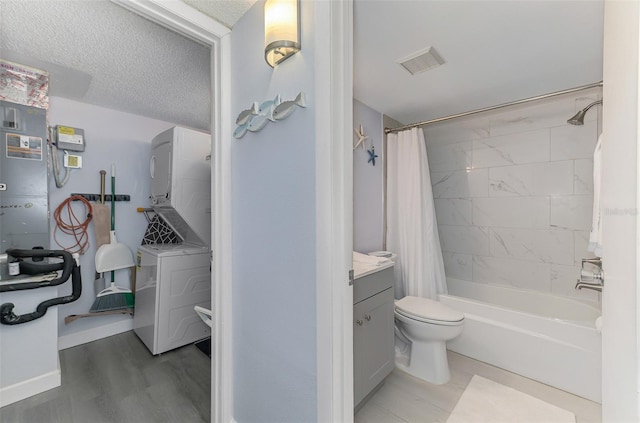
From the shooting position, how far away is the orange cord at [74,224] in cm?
221

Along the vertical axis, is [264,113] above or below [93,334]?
above

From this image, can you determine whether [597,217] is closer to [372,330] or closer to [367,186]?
[372,330]

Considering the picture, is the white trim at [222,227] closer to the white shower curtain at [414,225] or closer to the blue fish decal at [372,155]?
the blue fish decal at [372,155]

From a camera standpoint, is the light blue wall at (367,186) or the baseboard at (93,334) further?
the light blue wall at (367,186)

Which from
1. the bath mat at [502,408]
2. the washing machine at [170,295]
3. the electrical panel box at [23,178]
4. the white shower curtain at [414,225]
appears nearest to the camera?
the bath mat at [502,408]

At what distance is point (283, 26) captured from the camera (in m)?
0.97

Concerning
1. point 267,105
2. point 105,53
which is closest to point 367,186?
point 267,105

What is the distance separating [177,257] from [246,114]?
1.52 metres

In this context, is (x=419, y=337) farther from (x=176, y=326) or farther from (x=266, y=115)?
(x=176, y=326)

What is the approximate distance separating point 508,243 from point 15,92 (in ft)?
13.3

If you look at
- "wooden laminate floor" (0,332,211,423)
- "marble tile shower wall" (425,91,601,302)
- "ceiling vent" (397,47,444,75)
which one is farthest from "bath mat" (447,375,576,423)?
"ceiling vent" (397,47,444,75)

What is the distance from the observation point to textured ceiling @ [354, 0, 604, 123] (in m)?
1.28

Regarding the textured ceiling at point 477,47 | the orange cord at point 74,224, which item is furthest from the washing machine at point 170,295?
the textured ceiling at point 477,47

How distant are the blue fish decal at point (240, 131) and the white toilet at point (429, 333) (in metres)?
1.54
